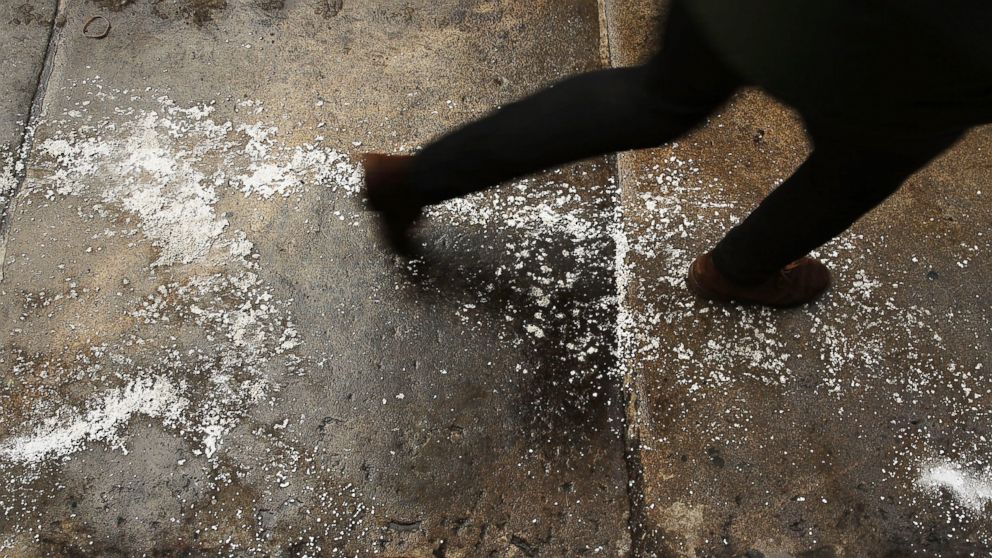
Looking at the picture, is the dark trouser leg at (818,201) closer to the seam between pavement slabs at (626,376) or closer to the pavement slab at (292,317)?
the seam between pavement slabs at (626,376)

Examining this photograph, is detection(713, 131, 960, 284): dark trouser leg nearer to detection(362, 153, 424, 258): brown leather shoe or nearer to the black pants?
the black pants

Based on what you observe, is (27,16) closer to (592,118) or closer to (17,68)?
(17,68)

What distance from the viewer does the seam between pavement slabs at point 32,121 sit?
6.12 ft

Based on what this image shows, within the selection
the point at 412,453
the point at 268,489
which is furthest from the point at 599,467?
the point at 268,489

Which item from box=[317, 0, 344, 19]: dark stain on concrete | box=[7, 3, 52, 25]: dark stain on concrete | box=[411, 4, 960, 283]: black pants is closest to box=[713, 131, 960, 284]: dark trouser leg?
box=[411, 4, 960, 283]: black pants

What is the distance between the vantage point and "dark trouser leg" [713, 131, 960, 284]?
1.18m

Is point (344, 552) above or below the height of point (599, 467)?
below

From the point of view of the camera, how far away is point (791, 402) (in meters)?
1.63

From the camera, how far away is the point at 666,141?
4.36 ft

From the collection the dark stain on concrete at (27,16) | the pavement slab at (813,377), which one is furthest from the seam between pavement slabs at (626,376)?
the dark stain on concrete at (27,16)

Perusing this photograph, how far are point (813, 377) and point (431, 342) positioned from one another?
3.00ft

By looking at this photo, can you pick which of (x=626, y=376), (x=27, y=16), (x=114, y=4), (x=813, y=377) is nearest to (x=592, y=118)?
(x=626, y=376)

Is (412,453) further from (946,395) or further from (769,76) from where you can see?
(946,395)

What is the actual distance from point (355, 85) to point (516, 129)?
38.8 inches
